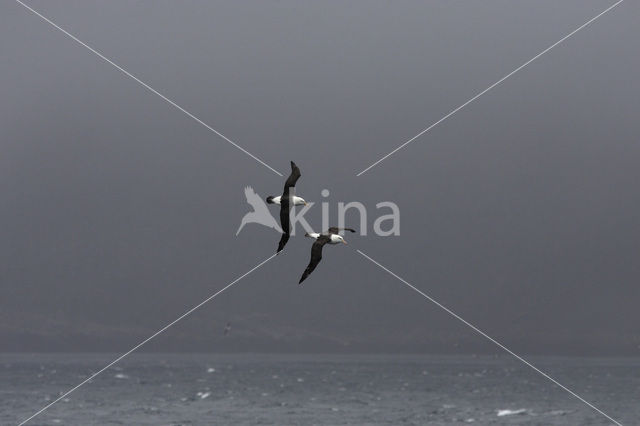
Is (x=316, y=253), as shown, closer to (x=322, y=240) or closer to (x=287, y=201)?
(x=322, y=240)

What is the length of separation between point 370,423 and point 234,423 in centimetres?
2878

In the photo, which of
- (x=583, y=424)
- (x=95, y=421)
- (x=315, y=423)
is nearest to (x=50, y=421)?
(x=95, y=421)

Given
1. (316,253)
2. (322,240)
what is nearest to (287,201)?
(322,240)

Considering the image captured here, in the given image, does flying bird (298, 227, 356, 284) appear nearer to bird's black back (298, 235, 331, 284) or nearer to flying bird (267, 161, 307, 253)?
bird's black back (298, 235, 331, 284)

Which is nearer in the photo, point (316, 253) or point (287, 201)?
point (316, 253)

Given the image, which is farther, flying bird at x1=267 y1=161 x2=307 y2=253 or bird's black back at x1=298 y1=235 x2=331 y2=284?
flying bird at x1=267 y1=161 x2=307 y2=253

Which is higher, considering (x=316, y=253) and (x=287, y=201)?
(x=287, y=201)

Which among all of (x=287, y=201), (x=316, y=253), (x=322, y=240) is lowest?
(x=316, y=253)

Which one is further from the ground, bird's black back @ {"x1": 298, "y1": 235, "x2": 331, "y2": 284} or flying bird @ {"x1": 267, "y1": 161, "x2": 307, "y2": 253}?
flying bird @ {"x1": 267, "y1": 161, "x2": 307, "y2": 253}

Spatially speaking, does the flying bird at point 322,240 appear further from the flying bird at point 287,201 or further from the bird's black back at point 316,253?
the flying bird at point 287,201

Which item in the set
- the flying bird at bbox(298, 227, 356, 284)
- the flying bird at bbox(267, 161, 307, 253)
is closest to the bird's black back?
the flying bird at bbox(298, 227, 356, 284)

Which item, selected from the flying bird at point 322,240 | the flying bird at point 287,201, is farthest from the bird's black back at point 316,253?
the flying bird at point 287,201

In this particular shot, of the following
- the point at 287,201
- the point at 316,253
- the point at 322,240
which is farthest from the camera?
the point at 322,240

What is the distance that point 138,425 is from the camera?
7387 inches
